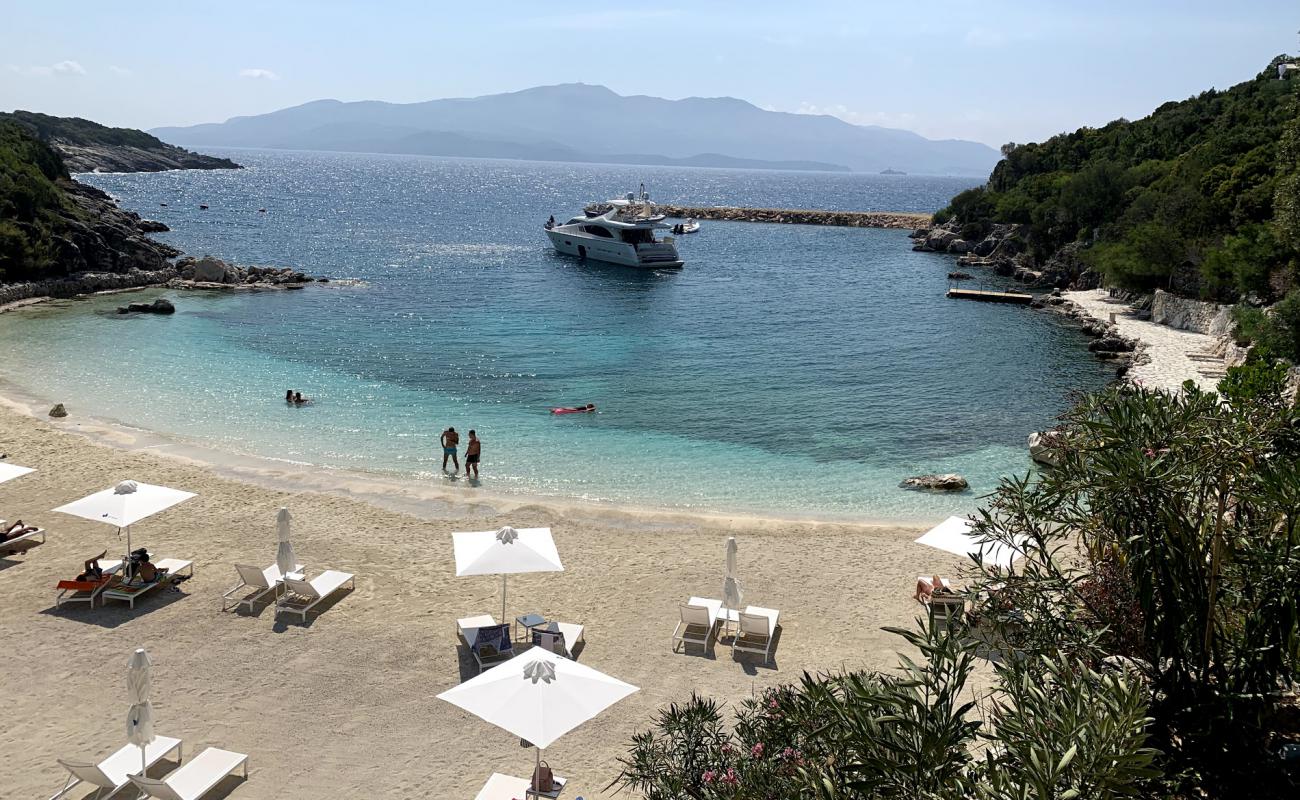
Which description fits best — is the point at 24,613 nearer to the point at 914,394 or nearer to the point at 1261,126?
the point at 914,394

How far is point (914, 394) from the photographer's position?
29.6m

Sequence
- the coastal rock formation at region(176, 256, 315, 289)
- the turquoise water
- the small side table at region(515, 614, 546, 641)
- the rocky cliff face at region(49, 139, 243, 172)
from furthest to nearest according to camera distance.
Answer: the rocky cliff face at region(49, 139, 243, 172) < the coastal rock formation at region(176, 256, 315, 289) < the turquoise water < the small side table at region(515, 614, 546, 641)

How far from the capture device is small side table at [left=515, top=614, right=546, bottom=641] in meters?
11.3

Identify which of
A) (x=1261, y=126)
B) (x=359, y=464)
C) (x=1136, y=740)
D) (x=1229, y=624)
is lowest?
(x=359, y=464)

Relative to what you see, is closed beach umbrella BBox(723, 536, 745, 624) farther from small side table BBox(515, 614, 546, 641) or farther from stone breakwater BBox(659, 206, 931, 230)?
stone breakwater BBox(659, 206, 931, 230)

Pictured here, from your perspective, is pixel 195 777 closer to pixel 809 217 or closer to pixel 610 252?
pixel 610 252

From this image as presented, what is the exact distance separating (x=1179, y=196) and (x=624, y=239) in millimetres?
34181

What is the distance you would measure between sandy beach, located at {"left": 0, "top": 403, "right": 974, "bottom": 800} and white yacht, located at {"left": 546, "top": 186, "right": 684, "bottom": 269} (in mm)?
45590

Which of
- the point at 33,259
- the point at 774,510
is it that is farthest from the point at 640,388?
the point at 33,259

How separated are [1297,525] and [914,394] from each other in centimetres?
2345

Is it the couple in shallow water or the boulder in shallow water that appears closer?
the couple in shallow water

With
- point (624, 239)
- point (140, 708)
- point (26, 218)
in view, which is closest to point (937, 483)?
point (140, 708)

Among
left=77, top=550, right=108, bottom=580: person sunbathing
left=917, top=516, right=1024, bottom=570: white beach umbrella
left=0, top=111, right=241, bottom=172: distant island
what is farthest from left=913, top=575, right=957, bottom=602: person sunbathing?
left=0, top=111, right=241, bottom=172: distant island

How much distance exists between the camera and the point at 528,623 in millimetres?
11352
